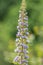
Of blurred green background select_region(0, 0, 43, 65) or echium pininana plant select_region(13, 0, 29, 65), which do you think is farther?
blurred green background select_region(0, 0, 43, 65)

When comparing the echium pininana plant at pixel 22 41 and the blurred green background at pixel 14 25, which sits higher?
the echium pininana plant at pixel 22 41

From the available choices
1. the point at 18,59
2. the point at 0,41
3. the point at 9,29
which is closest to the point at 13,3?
the point at 9,29

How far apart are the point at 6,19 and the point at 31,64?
10.1 feet

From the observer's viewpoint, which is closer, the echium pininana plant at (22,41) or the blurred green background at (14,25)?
the echium pininana plant at (22,41)

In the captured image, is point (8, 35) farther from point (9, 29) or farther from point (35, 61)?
point (35, 61)

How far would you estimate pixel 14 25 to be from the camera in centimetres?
788

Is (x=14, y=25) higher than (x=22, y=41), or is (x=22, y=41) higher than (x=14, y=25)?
(x=22, y=41)

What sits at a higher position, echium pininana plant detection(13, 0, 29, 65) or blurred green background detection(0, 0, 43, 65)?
echium pininana plant detection(13, 0, 29, 65)

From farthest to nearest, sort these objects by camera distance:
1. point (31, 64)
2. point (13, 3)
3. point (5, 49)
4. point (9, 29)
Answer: point (13, 3), point (9, 29), point (5, 49), point (31, 64)

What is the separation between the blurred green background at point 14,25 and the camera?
588 centimetres

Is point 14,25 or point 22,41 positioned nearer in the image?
point 22,41

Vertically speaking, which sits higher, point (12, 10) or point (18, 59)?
point (18, 59)

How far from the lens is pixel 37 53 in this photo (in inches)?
222

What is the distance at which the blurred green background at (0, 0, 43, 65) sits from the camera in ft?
19.3
